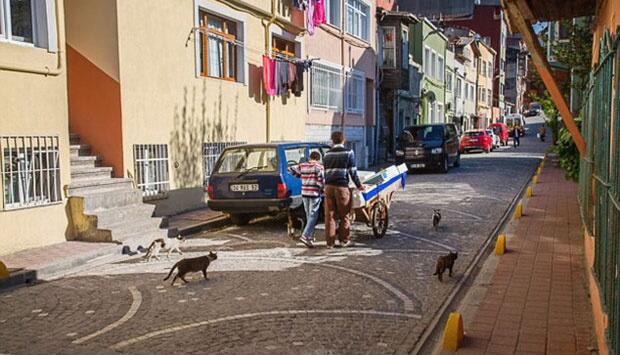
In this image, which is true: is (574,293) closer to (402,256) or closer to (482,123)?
(402,256)

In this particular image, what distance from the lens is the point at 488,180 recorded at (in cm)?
2091

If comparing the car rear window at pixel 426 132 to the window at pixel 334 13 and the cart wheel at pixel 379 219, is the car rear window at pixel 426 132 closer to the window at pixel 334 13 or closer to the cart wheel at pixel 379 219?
the window at pixel 334 13

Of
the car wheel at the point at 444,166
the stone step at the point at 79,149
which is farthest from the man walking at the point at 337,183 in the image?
the car wheel at the point at 444,166

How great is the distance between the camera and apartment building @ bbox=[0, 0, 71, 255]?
29.5 ft

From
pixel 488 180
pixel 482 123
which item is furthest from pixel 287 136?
pixel 482 123

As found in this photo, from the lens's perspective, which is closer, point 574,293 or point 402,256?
point 574,293

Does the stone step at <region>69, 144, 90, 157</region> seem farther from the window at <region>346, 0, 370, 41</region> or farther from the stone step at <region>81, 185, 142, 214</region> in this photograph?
the window at <region>346, 0, 370, 41</region>

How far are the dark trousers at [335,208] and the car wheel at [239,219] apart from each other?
3072mm

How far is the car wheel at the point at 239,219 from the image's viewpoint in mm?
12391

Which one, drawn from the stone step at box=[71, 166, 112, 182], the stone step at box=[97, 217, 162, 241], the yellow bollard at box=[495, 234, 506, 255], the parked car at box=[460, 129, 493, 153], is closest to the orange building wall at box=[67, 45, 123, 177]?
the stone step at box=[71, 166, 112, 182]

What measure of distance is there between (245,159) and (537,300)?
6.71m

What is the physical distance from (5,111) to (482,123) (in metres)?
64.6

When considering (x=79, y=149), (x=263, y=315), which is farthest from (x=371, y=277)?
(x=79, y=149)

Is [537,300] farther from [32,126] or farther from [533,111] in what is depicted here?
[533,111]
